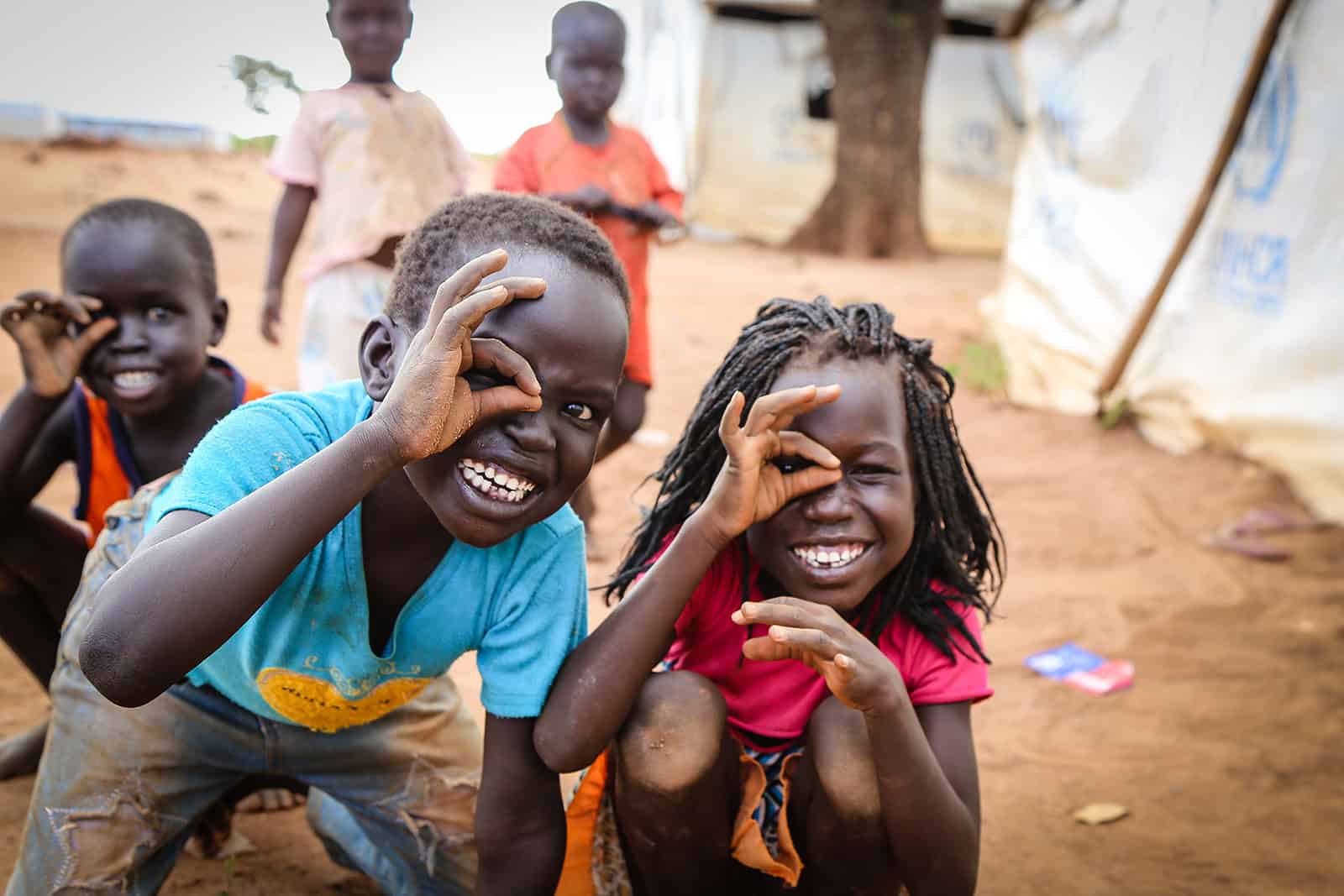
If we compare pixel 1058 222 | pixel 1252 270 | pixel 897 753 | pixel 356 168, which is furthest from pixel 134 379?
pixel 1058 222

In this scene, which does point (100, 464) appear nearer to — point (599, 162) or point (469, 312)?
point (469, 312)

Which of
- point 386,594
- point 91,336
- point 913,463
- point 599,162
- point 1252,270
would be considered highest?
point 599,162

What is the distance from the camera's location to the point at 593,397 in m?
1.48

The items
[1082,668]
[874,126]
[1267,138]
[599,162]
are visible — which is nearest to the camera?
[1082,668]

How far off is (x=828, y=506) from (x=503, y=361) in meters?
0.56

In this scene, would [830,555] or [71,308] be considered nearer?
[830,555]

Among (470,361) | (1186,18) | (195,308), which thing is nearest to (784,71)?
(1186,18)

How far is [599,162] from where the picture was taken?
363cm

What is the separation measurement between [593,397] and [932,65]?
11749 millimetres

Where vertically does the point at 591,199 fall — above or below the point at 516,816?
above

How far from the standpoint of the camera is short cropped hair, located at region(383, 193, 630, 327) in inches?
58.8

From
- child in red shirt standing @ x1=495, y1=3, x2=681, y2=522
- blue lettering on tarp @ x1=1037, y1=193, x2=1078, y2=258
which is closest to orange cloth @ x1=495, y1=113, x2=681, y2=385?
child in red shirt standing @ x1=495, y1=3, x2=681, y2=522

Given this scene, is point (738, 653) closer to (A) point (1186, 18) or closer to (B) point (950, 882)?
(B) point (950, 882)

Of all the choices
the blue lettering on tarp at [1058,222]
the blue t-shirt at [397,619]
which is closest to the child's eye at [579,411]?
the blue t-shirt at [397,619]
